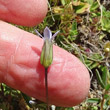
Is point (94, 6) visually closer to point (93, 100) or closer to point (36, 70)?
point (93, 100)

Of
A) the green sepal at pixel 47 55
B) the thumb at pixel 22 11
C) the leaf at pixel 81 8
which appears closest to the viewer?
the green sepal at pixel 47 55

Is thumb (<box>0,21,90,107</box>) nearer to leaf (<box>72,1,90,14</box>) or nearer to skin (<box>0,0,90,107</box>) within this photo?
skin (<box>0,0,90,107</box>)

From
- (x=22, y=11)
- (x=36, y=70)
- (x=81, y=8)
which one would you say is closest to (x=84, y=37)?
(x=81, y=8)

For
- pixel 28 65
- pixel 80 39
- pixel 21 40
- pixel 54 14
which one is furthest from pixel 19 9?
pixel 80 39

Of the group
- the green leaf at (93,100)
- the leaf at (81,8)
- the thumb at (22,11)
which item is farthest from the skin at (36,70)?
the leaf at (81,8)

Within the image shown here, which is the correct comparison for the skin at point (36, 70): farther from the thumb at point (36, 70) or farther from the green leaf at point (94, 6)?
the green leaf at point (94, 6)

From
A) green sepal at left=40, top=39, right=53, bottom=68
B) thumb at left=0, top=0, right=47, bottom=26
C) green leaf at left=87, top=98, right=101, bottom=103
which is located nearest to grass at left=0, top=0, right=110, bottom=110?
green leaf at left=87, top=98, right=101, bottom=103
